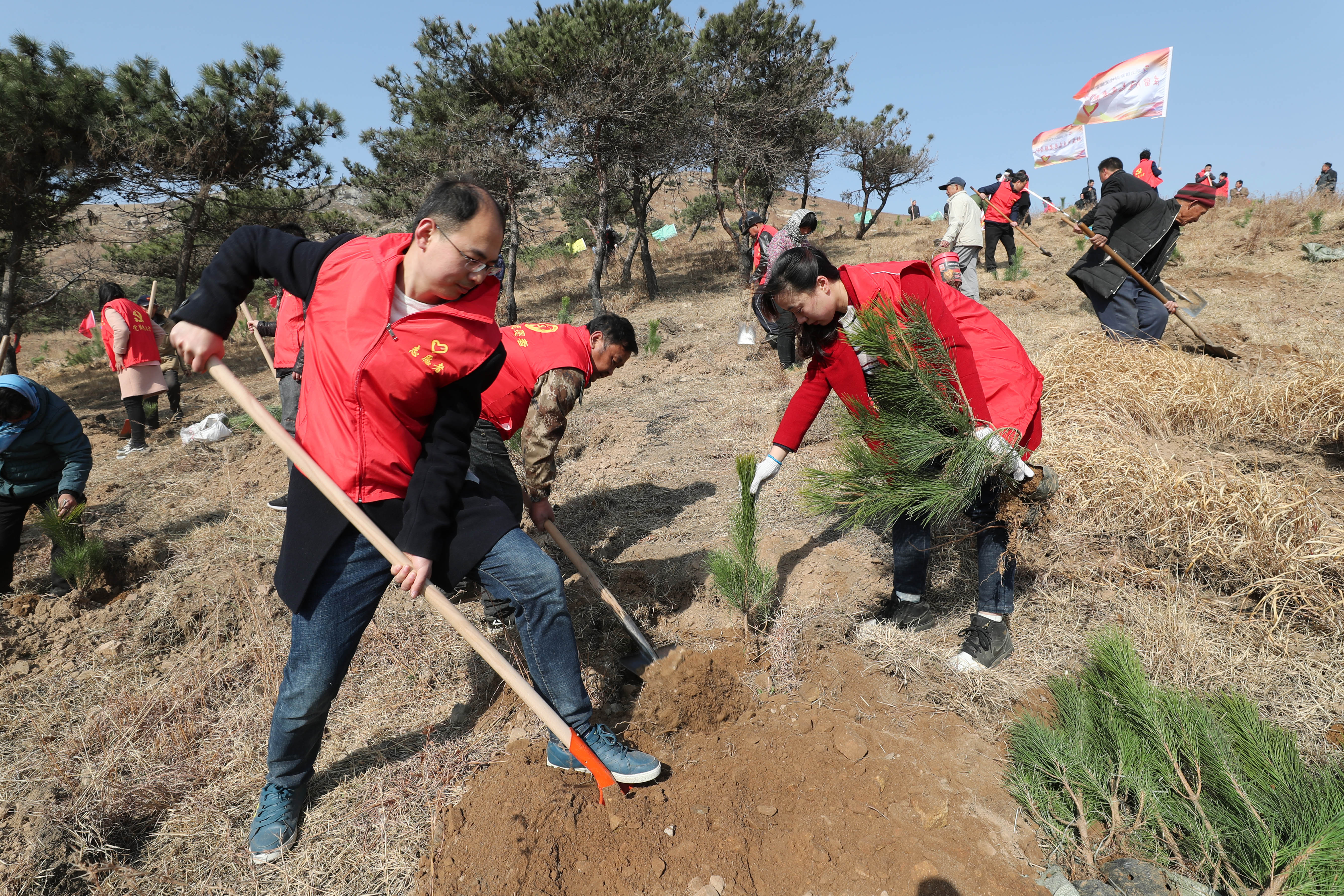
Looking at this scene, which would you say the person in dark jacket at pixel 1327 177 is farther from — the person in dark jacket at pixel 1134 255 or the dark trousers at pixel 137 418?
the dark trousers at pixel 137 418

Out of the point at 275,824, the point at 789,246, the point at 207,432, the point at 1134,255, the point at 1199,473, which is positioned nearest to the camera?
the point at 275,824

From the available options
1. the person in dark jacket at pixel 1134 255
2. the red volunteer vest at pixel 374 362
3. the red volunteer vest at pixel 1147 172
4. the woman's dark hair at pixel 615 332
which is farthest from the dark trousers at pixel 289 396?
the red volunteer vest at pixel 1147 172

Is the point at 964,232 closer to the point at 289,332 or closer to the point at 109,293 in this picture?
the point at 289,332

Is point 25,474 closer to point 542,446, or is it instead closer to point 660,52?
point 542,446

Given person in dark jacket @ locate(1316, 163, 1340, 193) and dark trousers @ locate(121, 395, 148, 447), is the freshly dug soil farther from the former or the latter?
person in dark jacket @ locate(1316, 163, 1340, 193)

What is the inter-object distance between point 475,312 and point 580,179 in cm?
1324

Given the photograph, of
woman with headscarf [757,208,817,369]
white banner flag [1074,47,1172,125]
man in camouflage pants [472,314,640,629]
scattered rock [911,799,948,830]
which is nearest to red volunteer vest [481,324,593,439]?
man in camouflage pants [472,314,640,629]

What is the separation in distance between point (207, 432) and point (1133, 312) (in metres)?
8.47

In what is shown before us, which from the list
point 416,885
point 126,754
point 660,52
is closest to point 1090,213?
point 416,885

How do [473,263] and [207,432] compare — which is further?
[207,432]

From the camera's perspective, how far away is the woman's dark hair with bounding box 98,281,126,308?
6191 millimetres

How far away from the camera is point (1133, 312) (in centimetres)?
476

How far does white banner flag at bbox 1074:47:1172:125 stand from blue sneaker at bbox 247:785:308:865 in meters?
8.32

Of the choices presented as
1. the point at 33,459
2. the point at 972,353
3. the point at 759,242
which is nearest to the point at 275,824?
the point at 972,353
